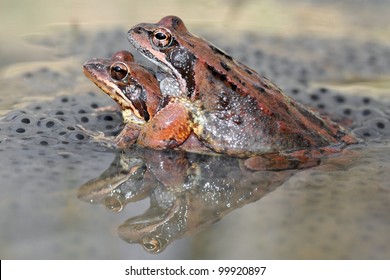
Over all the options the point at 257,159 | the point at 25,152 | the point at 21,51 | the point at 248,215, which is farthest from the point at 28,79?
the point at 248,215

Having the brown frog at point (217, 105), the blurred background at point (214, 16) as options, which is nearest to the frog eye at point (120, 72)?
the brown frog at point (217, 105)

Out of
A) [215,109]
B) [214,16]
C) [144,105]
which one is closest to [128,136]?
[144,105]

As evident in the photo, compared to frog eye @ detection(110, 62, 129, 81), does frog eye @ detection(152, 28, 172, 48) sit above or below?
above

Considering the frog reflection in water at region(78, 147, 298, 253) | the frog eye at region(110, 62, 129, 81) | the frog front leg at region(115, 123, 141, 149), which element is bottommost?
the frog reflection in water at region(78, 147, 298, 253)

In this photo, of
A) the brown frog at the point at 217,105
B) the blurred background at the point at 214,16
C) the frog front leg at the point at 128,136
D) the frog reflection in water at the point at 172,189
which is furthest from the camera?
the blurred background at the point at 214,16

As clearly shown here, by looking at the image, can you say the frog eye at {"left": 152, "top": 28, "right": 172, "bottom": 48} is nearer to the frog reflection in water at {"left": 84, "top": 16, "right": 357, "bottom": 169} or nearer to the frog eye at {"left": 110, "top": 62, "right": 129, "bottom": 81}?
the frog reflection in water at {"left": 84, "top": 16, "right": 357, "bottom": 169}

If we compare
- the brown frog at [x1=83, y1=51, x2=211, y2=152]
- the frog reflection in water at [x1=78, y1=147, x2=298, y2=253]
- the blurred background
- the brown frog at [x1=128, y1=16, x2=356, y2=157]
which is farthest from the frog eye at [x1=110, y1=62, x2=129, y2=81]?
the blurred background

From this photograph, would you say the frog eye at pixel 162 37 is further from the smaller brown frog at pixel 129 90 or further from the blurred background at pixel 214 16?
the blurred background at pixel 214 16

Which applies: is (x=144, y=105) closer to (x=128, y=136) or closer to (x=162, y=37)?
(x=128, y=136)

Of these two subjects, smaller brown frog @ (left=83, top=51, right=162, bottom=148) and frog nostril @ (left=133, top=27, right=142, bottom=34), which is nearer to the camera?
frog nostril @ (left=133, top=27, right=142, bottom=34)
